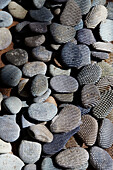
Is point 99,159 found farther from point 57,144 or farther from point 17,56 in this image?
point 17,56

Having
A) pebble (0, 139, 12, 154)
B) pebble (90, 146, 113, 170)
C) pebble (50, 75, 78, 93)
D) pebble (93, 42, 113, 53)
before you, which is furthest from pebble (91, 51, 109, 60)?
pebble (0, 139, 12, 154)

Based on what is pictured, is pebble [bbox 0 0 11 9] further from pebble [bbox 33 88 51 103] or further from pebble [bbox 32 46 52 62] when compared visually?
pebble [bbox 33 88 51 103]

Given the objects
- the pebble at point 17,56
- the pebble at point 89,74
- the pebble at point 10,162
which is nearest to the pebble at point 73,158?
the pebble at point 10,162

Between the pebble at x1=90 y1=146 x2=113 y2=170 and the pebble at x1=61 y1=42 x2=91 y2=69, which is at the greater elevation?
the pebble at x1=61 y1=42 x2=91 y2=69

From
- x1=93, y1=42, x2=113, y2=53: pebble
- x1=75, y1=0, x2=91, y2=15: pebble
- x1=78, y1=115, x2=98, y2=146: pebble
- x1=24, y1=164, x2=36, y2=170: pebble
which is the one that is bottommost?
x1=24, y1=164, x2=36, y2=170: pebble

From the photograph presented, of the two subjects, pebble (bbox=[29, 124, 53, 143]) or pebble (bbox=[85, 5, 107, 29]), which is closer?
pebble (bbox=[29, 124, 53, 143])

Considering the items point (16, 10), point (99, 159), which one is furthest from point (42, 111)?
point (16, 10)
